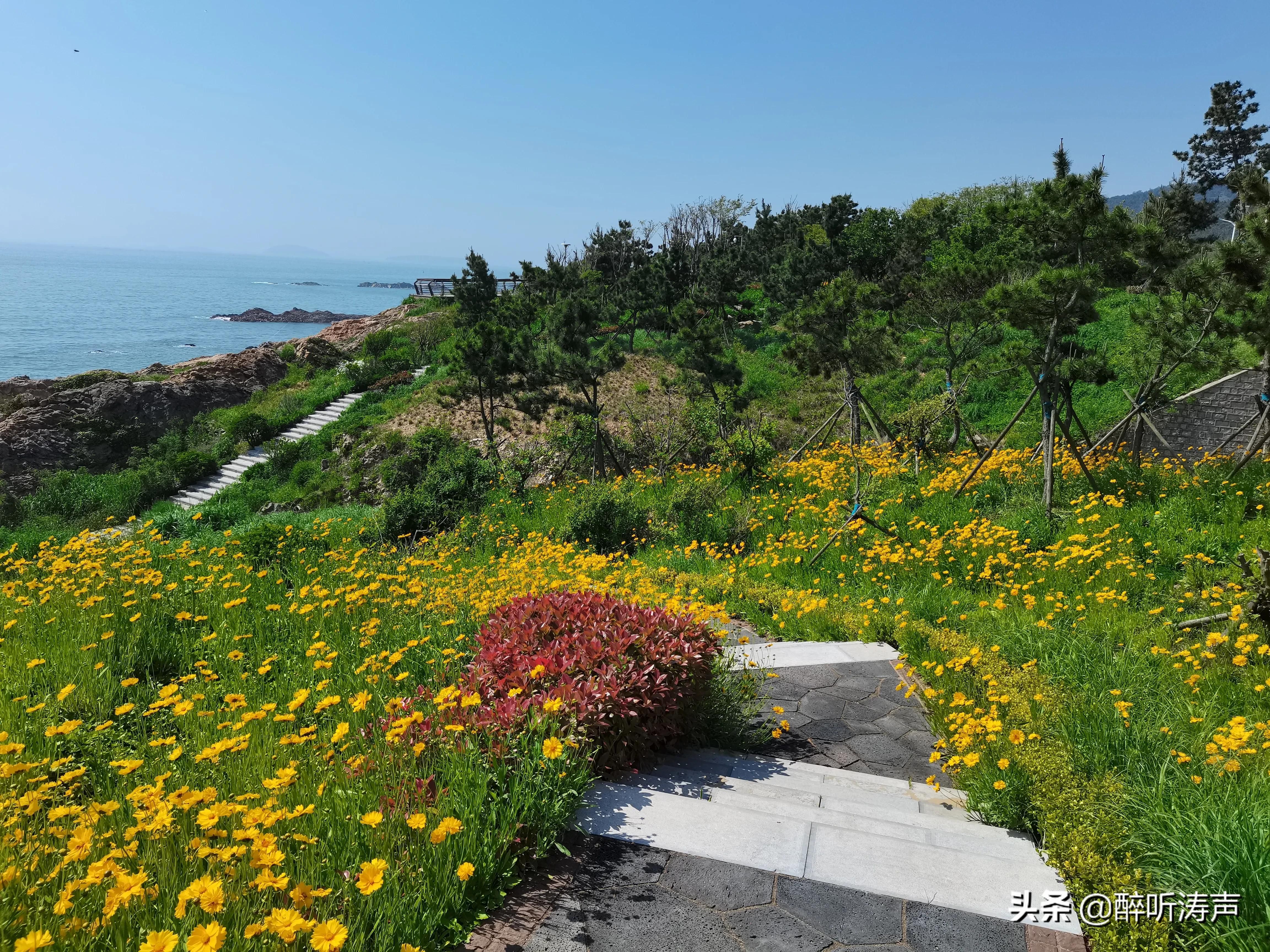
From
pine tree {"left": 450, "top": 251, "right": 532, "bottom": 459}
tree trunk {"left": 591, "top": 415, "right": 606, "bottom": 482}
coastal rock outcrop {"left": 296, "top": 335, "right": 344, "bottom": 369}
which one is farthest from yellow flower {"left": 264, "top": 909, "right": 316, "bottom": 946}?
coastal rock outcrop {"left": 296, "top": 335, "right": 344, "bottom": 369}

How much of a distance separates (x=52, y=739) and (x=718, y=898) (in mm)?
3308

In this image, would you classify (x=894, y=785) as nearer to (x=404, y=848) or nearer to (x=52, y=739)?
(x=404, y=848)

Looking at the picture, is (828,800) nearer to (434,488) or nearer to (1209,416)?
(434,488)

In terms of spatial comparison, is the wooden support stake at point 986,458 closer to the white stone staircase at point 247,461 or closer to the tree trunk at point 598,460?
the tree trunk at point 598,460

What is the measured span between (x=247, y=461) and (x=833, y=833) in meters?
25.2

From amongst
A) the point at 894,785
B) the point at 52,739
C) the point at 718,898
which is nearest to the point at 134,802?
the point at 52,739

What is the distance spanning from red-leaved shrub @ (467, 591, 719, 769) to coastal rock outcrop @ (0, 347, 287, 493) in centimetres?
2610

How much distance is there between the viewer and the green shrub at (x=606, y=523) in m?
10.5

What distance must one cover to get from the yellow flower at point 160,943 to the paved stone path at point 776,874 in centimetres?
93

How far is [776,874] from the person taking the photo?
2.75m

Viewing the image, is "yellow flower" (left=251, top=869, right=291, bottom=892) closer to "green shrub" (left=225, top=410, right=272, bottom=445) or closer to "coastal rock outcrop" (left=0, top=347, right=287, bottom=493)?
"green shrub" (left=225, top=410, right=272, bottom=445)

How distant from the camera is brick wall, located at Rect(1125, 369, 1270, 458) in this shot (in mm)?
13367

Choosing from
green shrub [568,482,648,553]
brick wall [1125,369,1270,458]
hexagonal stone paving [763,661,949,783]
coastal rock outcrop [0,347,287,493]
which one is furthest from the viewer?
coastal rock outcrop [0,347,287,493]

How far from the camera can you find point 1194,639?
496 centimetres
